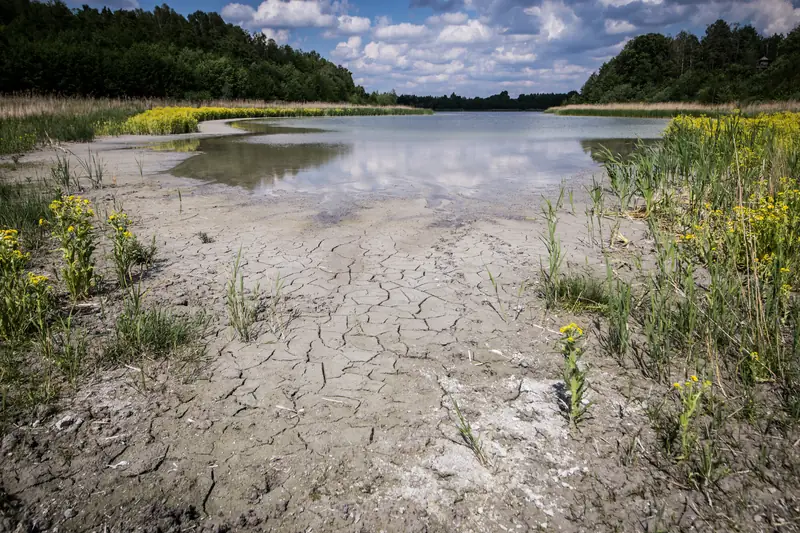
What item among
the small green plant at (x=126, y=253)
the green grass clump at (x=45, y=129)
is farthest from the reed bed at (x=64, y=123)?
the small green plant at (x=126, y=253)

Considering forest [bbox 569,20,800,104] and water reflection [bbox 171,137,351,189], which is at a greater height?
forest [bbox 569,20,800,104]

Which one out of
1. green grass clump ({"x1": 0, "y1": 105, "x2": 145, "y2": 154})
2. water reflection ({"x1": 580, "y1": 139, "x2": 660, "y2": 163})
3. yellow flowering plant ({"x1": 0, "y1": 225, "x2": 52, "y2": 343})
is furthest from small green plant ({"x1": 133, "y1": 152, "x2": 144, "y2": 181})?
water reflection ({"x1": 580, "y1": 139, "x2": 660, "y2": 163})

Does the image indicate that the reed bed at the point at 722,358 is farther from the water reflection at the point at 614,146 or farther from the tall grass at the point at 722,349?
the water reflection at the point at 614,146

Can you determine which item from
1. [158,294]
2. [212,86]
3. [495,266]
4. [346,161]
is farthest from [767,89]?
[212,86]

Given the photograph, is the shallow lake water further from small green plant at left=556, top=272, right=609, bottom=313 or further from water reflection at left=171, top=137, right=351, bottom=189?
small green plant at left=556, top=272, right=609, bottom=313

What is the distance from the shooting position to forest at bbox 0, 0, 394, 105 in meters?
37.4

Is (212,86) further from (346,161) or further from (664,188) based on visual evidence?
(664,188)

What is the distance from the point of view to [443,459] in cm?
195

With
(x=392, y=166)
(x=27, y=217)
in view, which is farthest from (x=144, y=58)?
(x=27, y=217)

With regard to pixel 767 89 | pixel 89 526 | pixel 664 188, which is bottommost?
pixel 89 526

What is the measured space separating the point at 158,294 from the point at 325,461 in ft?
7.50

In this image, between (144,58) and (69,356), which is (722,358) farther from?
(144,58)

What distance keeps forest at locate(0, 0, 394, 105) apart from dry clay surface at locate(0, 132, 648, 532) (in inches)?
1489

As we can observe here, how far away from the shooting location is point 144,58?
144 feet
